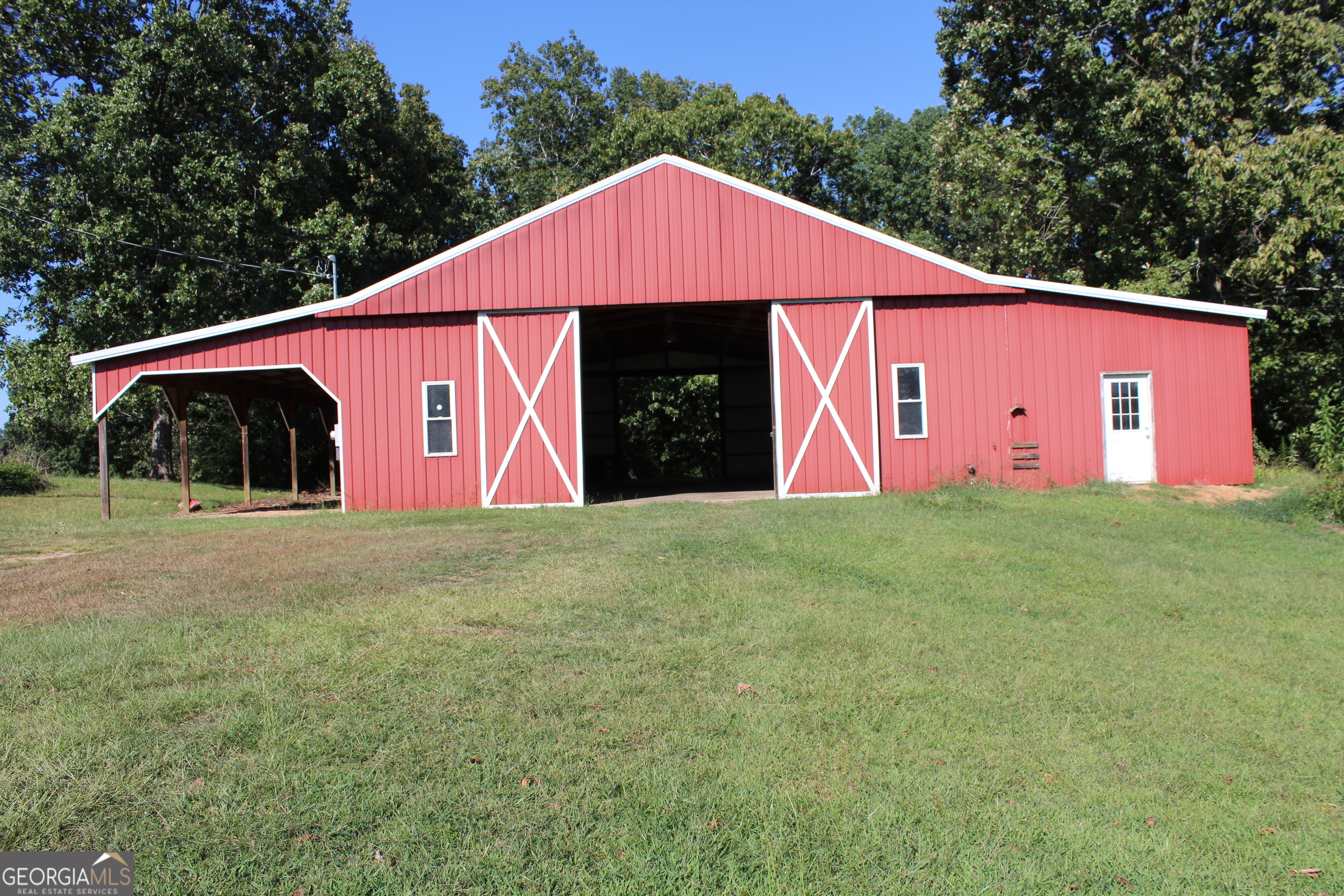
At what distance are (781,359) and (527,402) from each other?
13.4ft

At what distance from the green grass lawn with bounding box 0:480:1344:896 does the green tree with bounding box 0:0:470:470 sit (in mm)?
14220

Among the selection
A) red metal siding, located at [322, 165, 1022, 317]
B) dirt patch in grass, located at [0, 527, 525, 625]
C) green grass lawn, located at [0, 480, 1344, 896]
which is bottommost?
green grass lawn, located at [0, 480, 1344, 896]

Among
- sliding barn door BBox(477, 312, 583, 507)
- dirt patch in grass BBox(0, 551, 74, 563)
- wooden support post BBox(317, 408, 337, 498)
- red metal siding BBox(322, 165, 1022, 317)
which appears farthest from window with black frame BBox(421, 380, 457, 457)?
wooden support post BBox(317, 408, 337, 498)

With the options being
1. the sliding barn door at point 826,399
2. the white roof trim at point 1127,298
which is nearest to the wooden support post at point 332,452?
the sliding barn door at point 826,399

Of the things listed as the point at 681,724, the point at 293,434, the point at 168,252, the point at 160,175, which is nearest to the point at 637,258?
the point at 293,434

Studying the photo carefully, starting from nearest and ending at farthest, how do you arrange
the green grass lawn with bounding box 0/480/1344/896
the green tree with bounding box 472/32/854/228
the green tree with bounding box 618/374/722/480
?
the green grass lawn with bounding box 0/480/1344/896 → the green tree with bounding box 618/374/722/480 → the green tree with bounding box 472/32/854/228

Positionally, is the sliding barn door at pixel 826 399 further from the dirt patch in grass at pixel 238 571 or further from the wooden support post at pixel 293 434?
the wooden support post at pixel 293 434

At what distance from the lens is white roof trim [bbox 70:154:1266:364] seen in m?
14.2

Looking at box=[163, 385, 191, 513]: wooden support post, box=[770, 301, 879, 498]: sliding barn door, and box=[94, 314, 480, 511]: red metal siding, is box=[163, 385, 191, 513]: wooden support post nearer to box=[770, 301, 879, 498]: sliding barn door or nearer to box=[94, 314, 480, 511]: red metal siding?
box=[94, 314, 480, 511]: red metal siding

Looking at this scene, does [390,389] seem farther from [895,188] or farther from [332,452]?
[895,188]

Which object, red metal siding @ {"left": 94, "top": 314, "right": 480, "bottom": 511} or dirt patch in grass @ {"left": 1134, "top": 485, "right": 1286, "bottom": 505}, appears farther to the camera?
red metal siding @ {"left": 94, "top": 314, "right": 480, "bottom": 511}

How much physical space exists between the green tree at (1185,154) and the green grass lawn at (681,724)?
12.6 meters

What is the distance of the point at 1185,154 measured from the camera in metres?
20.0

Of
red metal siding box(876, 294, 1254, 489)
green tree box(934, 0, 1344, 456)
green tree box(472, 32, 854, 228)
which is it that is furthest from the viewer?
green tree box(472, 32, 854, 228)
